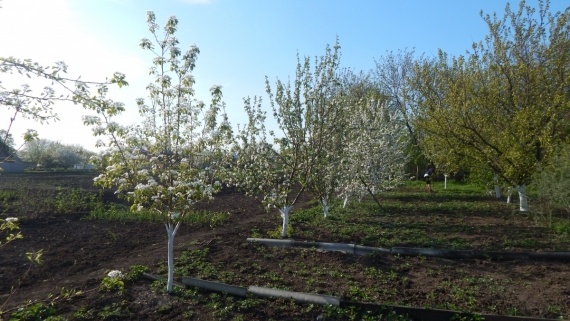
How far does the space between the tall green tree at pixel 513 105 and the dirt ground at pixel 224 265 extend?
520 centimetres

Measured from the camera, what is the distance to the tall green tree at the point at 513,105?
10953mm

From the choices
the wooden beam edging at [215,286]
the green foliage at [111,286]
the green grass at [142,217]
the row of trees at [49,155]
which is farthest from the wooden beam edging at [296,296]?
the row of trees at [49,155]

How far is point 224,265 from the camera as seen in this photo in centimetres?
669

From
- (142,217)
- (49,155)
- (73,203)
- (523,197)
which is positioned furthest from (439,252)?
(49,155)

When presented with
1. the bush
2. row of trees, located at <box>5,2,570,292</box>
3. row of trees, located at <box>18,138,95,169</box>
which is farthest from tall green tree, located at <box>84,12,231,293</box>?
row of trees, located at <box>18,138,95,169</box>

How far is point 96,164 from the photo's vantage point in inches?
199

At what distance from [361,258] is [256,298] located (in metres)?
2.31

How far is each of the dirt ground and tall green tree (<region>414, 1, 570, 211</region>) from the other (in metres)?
5.20

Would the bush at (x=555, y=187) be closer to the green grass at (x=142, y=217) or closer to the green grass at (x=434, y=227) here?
the green grass at (x=434, y=227)

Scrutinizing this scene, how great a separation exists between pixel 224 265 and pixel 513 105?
927 centimetres

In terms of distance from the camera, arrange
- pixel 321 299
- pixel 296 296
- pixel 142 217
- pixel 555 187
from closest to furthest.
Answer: pixel 321 299, pixel 296 296, pixel 555 187, pixel 142 217

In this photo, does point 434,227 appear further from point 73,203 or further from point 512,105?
point 73,203

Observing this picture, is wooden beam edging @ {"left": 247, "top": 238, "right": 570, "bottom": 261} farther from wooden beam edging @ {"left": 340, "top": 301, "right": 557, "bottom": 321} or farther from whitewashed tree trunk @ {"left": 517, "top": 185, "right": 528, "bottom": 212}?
whitewashed tree trunk @ {"left": 517, "top": 185, "right": 528, "bottom": 212}

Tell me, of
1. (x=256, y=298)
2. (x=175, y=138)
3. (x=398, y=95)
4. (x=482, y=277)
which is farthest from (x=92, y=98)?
(x=398, y=95)
